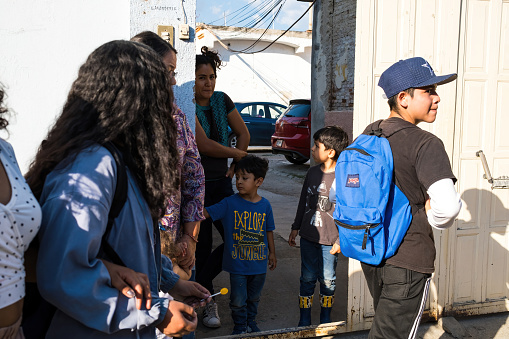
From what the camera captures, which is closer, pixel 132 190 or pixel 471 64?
pixel 132 190

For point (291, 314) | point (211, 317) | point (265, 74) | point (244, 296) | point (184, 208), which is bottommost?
point (291, 314)

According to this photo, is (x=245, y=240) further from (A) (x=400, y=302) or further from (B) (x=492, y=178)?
(B) (x=492, y=178)

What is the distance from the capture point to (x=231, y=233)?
3635mm

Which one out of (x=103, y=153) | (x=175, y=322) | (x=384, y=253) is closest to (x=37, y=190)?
(x=103, y=153)

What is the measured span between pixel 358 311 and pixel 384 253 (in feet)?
4.97

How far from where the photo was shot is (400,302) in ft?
7.89

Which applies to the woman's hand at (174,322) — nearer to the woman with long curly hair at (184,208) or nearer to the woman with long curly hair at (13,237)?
the woman with long curly hair at (13,237)

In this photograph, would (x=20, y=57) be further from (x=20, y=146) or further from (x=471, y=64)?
(x=471, y=64)

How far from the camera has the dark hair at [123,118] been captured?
1.38 metres

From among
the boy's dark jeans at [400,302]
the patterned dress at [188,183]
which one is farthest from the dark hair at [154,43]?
the boy's dark jeans at [400,302]

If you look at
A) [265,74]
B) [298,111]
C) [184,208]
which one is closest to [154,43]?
[184,208]

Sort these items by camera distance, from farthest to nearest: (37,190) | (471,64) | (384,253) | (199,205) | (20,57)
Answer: (471,64)
(20,57)
(199,205)
(384,253)
(37,190)

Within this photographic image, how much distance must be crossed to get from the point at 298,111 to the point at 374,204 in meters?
10.5

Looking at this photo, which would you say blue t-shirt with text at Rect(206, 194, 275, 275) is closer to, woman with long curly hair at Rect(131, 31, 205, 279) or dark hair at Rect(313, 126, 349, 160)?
dark hair at Rect(313, 126, 349, 160)
